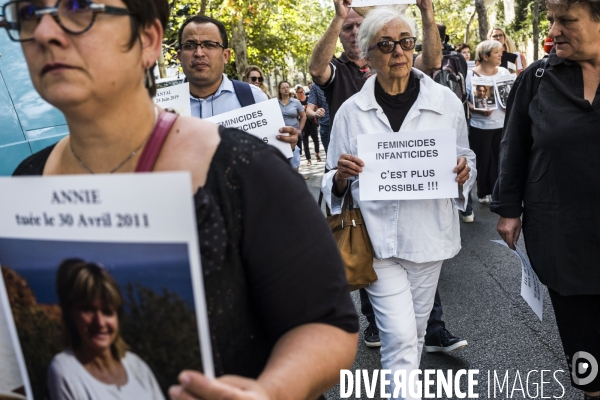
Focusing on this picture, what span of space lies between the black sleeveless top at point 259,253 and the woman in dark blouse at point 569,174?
1.72 meters

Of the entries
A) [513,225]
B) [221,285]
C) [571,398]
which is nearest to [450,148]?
[513,225]

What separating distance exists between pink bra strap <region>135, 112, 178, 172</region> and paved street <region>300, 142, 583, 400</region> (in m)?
2.75

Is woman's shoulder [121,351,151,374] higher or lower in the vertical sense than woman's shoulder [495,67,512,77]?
higher

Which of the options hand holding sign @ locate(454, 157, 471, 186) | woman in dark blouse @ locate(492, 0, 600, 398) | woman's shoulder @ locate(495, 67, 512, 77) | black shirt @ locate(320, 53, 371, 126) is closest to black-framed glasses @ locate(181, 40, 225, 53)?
black shirt @ locate(320, 53, 371, 126)

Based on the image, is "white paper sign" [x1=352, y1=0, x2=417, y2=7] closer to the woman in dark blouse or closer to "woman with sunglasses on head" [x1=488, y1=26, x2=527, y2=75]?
the woman in dark blouse

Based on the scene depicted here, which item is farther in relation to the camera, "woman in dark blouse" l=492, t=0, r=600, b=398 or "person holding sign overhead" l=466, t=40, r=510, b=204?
"person holding sign overhead" l=466, t=40, r=510, b=204

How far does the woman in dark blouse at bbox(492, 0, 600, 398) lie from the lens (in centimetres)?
253

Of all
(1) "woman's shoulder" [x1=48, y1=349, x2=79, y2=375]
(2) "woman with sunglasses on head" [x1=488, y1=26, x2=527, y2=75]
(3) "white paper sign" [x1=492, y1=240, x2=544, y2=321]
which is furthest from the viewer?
(2) "woman with sunglasses on head" [x1=488, y1=26, x2=527, y2=75]

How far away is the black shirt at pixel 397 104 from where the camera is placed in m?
3.15

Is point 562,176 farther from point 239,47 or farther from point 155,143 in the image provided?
point 239,47

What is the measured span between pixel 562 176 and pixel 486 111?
4845 millimetres

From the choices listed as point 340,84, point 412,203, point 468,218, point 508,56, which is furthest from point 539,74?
point 508,56

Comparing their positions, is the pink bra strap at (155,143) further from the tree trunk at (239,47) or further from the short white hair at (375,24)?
the tree trunk at (239,47)

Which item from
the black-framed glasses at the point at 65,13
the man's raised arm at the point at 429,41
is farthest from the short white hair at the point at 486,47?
the black-framed glasses at the point at 65,13
